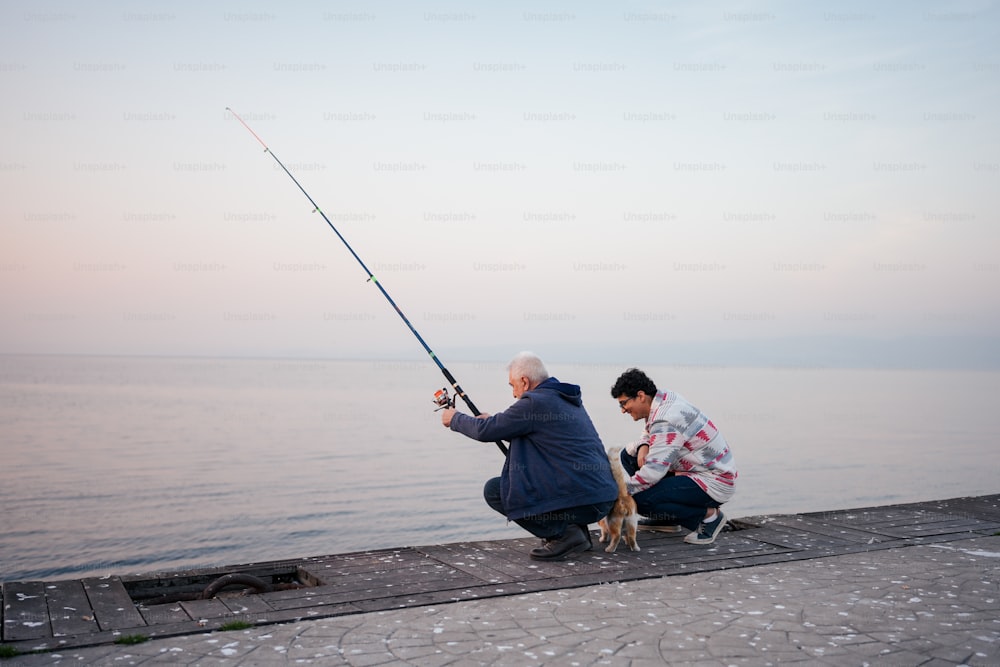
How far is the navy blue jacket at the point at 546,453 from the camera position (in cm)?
638

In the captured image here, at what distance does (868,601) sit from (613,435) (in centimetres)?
2077

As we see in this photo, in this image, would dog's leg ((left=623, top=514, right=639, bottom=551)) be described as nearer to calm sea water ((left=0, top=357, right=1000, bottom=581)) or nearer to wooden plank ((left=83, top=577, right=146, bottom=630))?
wooden plank ((left=83, top=577, right=146, bottom=630))

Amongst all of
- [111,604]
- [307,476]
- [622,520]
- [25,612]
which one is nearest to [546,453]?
[622,520]

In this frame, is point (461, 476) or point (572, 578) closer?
point (572, 578)

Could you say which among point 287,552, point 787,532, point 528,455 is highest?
point 528,455

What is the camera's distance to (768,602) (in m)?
5.27

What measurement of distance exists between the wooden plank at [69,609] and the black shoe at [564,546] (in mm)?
2990

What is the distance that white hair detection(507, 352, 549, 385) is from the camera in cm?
662

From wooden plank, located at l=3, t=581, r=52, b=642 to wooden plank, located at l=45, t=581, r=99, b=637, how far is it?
36 millimetres

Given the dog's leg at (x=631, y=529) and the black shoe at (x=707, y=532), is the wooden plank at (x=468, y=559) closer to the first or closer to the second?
the dog's leg at (x=631, y=529)

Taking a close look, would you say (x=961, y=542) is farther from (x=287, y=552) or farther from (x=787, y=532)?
(x=287, y=552)

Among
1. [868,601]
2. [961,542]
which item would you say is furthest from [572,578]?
[961,542]

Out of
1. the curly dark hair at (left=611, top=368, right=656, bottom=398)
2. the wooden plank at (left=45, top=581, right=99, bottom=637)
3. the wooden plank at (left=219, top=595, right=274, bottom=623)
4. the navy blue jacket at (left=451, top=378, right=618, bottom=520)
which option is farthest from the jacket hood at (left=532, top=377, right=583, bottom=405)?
the wooden plank at (left=45, top=581, right=99, bottom=637)

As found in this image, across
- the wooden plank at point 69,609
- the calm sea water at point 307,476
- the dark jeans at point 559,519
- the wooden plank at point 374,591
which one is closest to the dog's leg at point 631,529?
the dark jeans at point 559,519
